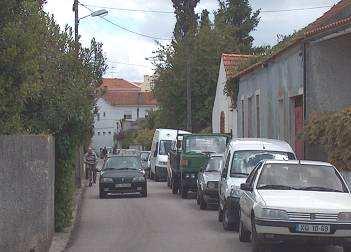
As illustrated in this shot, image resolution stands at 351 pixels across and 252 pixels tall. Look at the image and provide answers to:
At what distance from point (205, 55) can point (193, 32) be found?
10.4 ft

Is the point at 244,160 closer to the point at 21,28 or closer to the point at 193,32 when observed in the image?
the point at 21,28

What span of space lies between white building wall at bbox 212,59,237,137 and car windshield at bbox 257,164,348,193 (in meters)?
28.3

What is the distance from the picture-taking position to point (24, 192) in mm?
10883

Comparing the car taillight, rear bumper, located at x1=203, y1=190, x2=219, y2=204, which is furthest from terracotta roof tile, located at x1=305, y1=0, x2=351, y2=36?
rear bumper, located at x1=203, y1=190, x2=219, y2=204

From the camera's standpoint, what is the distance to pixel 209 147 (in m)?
27.2

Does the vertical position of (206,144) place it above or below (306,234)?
above

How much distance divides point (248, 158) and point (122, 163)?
12.3 metres

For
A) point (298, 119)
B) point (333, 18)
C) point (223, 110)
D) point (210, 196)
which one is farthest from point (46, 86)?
point (223, 110)

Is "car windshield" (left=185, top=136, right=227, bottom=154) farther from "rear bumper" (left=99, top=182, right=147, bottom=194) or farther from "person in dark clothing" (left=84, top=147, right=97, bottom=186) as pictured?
"person in dark clothing" (left=84, top=147, right=97, bottom=186)

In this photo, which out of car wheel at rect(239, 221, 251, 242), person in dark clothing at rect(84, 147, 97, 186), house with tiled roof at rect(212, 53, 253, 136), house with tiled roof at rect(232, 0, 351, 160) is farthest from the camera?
house with tiled roof at rect(212, 53, 253, 136)

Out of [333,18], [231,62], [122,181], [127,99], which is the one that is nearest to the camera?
[333,18]

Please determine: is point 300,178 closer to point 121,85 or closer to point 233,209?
point 233,209

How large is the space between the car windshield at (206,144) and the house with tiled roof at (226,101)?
13140 millimetres

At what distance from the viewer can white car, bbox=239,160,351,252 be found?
Result: 11219 mm
